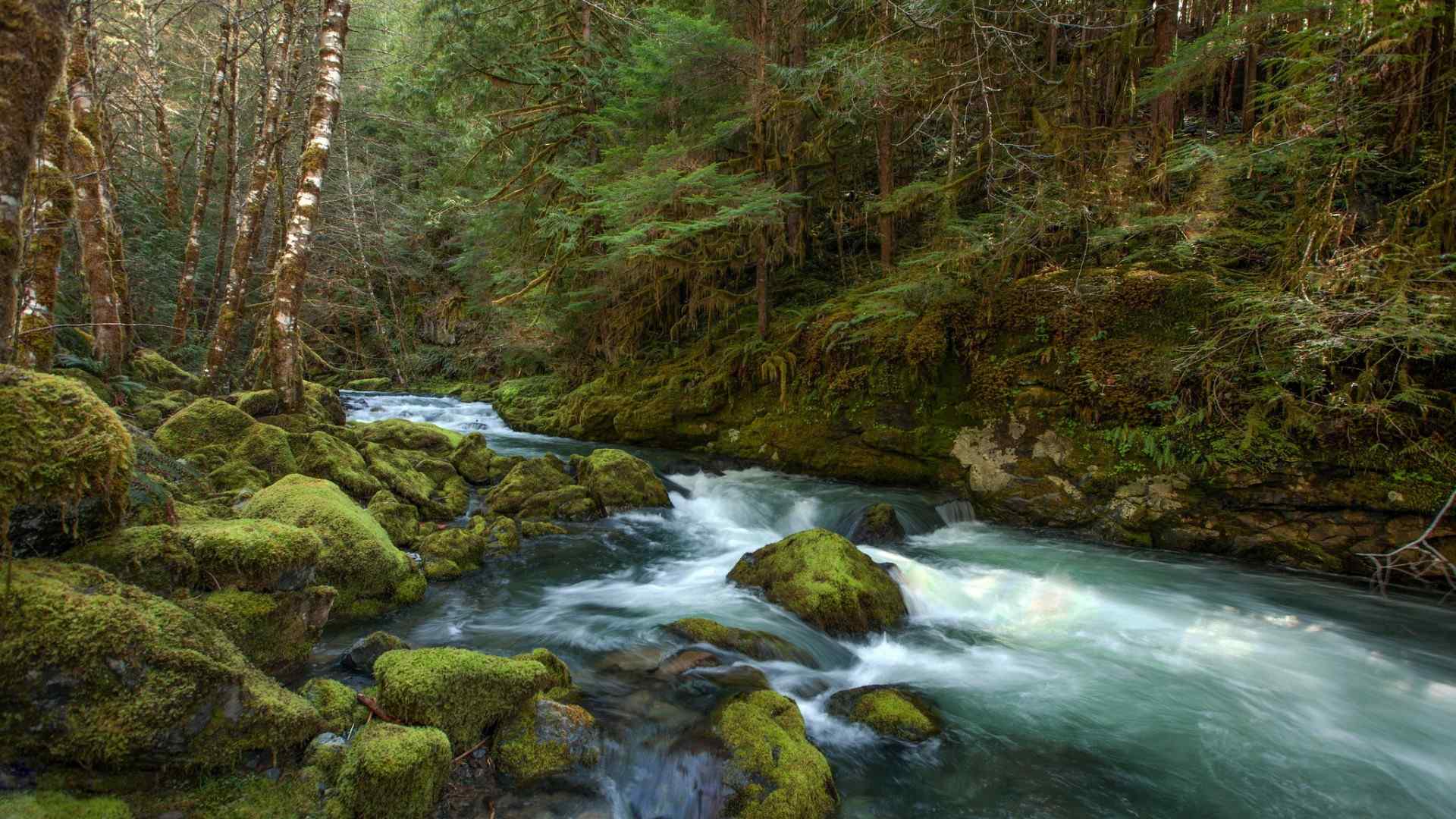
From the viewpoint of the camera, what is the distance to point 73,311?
36.5 feet

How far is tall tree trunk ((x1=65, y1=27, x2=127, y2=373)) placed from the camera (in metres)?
6.70

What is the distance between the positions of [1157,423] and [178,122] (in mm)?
24257

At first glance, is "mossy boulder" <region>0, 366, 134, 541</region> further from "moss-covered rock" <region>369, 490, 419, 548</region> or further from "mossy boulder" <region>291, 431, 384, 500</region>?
"mossy boulder" <region>291, 431, 384, 500</region>

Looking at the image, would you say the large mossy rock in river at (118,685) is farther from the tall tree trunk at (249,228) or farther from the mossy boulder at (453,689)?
the tall tree trunk at (249,228)

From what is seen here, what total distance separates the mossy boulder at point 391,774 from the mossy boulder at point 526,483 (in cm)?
524

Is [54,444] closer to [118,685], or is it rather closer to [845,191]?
[118,685]

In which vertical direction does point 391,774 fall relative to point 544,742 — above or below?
above

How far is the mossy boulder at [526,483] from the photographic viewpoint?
7895 millimetres

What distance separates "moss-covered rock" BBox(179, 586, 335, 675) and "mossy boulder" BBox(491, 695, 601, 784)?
1.38m

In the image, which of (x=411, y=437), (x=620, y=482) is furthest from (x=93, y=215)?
(x=620, y=482)

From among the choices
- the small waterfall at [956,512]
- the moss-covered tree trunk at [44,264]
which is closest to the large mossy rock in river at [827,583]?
the small waterfall at [956,512]

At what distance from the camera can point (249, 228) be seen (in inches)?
368

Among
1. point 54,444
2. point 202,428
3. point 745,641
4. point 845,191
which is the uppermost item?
point 845,191

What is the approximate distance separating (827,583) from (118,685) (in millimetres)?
4429
